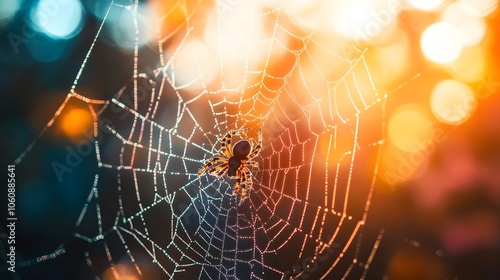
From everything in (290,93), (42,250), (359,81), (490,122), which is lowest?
(42,250)

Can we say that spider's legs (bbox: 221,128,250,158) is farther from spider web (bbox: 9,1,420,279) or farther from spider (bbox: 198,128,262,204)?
spider web (bbox: 9,1,420,279)

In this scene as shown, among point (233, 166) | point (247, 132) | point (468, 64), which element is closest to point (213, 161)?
point (233, 166)

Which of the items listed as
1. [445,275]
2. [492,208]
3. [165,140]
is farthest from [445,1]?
[165,140]

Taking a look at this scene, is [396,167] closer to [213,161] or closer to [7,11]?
[213,161]

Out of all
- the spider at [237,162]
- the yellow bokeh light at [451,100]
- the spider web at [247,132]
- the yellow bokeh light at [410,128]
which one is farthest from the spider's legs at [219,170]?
the yellow bokeh light at [451,100]

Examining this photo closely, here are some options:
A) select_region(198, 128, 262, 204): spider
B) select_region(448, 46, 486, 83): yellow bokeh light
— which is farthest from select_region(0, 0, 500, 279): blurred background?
select_region(198, 128, 262, 204): spider

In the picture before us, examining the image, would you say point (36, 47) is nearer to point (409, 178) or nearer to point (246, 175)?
point (246, 175)

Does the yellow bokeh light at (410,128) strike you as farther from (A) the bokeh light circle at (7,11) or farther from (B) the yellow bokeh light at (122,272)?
(A) the bokeh light circle at (7,11)
